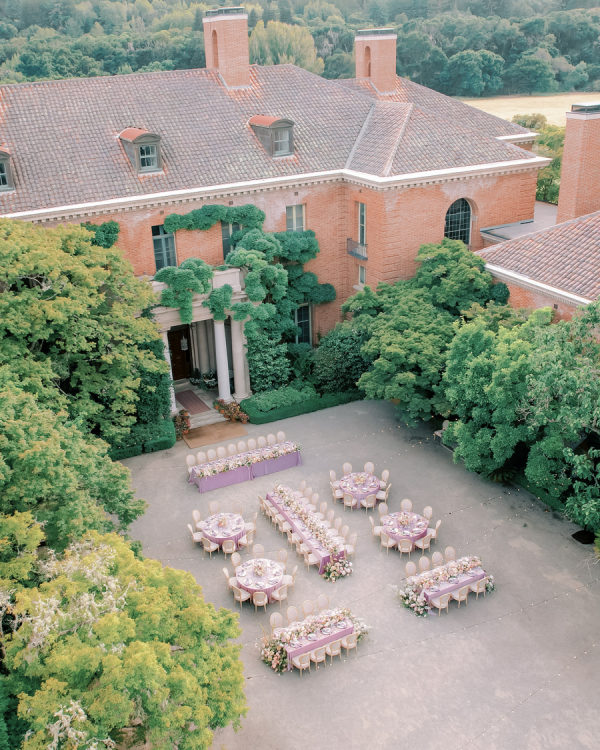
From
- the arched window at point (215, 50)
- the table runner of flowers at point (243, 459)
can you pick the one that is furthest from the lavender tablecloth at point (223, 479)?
the arched window at point (215, 50)

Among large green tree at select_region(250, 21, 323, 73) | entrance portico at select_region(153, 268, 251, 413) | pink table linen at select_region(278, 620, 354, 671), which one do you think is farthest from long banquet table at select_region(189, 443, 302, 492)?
large green tree at select_region(250, 21, 323, 73)

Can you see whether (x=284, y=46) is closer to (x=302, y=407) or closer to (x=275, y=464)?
(x=302, y=407)

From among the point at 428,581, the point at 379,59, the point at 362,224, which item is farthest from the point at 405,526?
the point at 379,59

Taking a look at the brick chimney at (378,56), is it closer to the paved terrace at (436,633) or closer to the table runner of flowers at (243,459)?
the table runner of flowers at (243,459)

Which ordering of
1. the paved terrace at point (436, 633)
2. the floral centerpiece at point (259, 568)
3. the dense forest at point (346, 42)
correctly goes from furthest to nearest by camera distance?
the dense forest at point (346, 42) < the floral centerpiece at point (259, 568) < the paved terrace at point (436, 633)

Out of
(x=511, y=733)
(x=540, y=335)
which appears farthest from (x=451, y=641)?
(x=540, y=335)

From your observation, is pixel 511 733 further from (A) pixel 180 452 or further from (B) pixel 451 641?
(A) pixel 180 452

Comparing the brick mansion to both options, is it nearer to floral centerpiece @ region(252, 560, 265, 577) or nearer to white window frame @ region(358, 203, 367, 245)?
white window frame @ region(358, 203, 367, 245)
